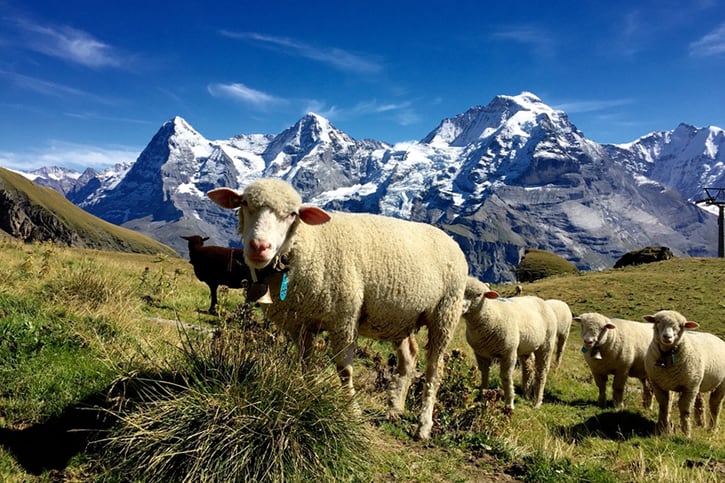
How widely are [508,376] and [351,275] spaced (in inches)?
270

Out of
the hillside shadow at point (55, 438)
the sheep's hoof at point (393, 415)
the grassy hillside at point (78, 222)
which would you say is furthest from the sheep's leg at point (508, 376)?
the grassy hillside at point (78, 222)

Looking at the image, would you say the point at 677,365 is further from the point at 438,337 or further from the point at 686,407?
the point at 438,337

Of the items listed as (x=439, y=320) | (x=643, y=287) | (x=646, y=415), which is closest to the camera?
(x=439, y=320)

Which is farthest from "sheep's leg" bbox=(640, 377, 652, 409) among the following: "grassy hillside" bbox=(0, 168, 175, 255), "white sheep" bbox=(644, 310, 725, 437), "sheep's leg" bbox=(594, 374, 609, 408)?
"grassy hillside" bbox=(0, 168, 175, 255)

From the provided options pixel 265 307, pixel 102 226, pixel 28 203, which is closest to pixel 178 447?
pixel 265 307

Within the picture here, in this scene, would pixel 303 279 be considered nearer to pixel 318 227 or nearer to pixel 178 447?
pixel 318 227

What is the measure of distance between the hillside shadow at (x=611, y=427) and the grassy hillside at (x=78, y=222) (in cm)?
15308

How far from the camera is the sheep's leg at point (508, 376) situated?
36.8 ft

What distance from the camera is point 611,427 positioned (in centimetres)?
1092

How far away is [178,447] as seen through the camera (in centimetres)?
448

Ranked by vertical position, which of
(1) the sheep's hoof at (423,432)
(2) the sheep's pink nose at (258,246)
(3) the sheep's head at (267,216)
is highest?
(3) the sheep's head at (267,216)

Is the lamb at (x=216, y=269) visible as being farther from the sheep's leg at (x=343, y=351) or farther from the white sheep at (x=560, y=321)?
the white sheep at (x=560, y=321)

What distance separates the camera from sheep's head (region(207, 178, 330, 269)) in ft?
16.2

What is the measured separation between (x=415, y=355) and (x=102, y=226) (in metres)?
201
